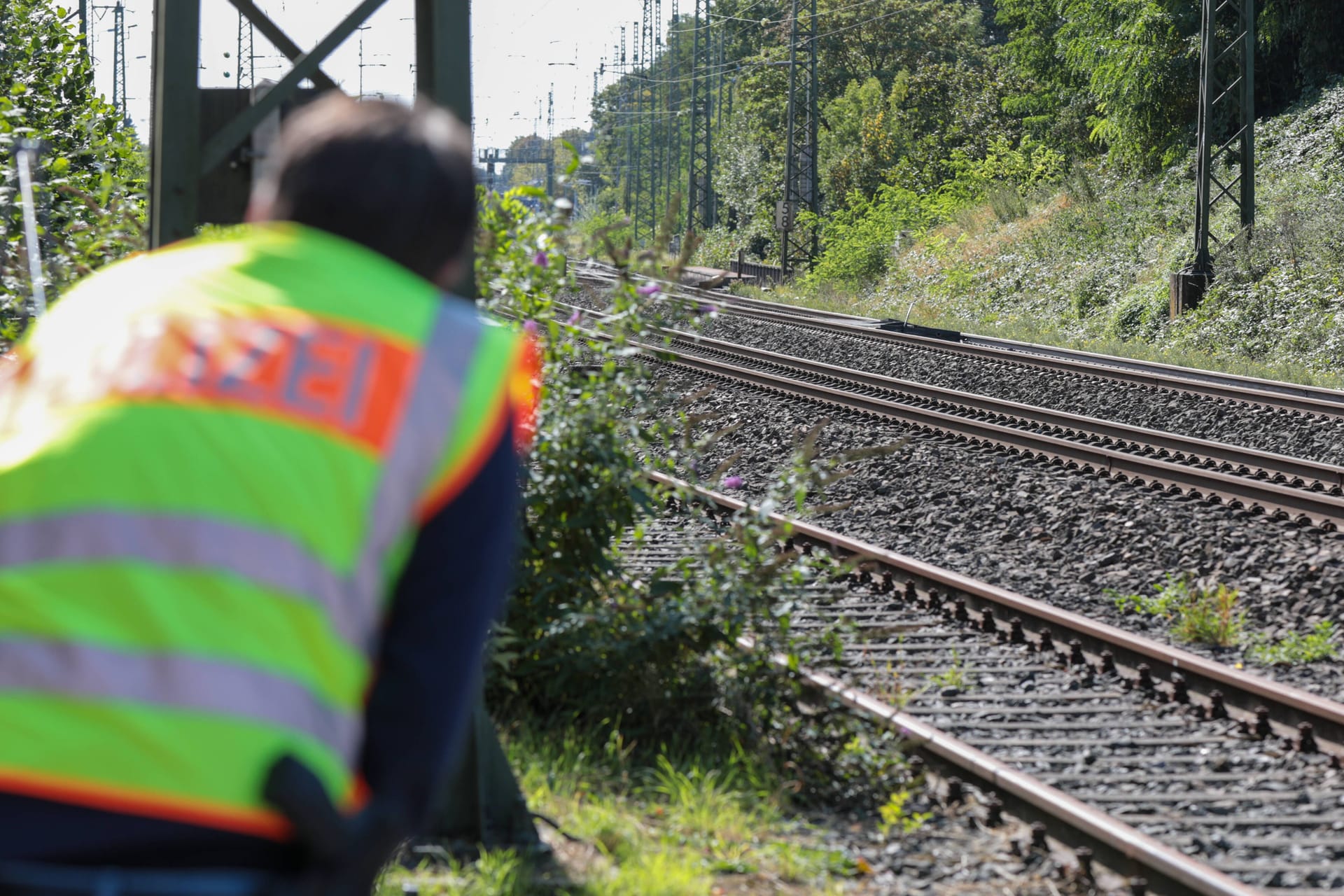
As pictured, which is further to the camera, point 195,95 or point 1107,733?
point 1107,733

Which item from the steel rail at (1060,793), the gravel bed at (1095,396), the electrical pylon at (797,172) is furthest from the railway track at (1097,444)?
the electrical pylon at (797,172)

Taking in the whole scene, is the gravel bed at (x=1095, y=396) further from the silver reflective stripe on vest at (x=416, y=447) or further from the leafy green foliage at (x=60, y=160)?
the silver reflective stripe on vest at (x=416, y=447)

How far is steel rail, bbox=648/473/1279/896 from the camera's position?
4113 millimetres

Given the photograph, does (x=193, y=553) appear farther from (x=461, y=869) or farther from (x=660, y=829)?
(x=660, y=829)

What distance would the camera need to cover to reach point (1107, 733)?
5.62m

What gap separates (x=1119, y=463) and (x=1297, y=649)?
3.88 metres

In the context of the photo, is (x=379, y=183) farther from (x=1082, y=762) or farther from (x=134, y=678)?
(x=1082, y=762)

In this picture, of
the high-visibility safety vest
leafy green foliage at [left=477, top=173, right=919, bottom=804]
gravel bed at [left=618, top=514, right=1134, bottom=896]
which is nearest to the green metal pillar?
leafy green foliage at [left=477, top=173, right=919, bottom=804]

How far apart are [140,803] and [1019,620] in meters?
6.10

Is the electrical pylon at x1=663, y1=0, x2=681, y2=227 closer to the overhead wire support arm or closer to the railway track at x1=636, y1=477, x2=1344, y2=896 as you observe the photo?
the overhead wire support arm

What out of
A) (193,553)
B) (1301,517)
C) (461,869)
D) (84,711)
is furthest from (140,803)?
(1301,517)

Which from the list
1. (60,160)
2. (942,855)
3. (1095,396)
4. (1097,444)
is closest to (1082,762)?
(942,855)

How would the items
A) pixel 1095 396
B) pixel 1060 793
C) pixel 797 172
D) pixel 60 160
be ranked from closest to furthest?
pixel 1060 793 < pixel 60 160 < pixel 1095 396 < pixel 797 172

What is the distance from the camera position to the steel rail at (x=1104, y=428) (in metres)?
10.2
